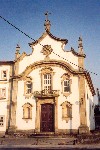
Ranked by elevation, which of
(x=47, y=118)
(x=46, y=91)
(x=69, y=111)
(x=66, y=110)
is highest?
(x=46, y=91)

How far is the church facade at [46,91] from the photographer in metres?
27.3

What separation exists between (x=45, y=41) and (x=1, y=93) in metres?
8.86

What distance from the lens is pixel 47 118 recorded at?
92.5 ft

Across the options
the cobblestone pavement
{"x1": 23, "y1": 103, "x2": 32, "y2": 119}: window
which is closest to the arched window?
{"x1": 23, "y1": 103, "x2": 32, "y2": 119}: window

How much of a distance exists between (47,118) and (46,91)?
3.28 m

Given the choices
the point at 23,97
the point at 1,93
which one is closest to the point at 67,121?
the point at 23,97

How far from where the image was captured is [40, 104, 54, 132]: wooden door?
27.7 m

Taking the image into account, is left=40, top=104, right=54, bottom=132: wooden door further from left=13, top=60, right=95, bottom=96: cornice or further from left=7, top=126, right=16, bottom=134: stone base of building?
left=13, top=60, right=95, bottom=96: cornice

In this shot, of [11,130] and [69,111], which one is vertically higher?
[69,111]

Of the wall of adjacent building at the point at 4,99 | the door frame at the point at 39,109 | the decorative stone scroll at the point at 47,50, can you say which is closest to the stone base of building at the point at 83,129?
the door frame at the point at 39,109

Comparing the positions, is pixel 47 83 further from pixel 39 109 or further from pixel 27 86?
pixel 39 109

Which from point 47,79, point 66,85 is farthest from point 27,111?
point 66,85

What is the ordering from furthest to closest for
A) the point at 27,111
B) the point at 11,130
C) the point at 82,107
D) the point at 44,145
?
the point at 27,111 → the point at 11,130 → the point at 82,107 → the point at 44,145

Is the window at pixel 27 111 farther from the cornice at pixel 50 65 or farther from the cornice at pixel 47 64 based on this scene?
the cornice at pixel 47 64
